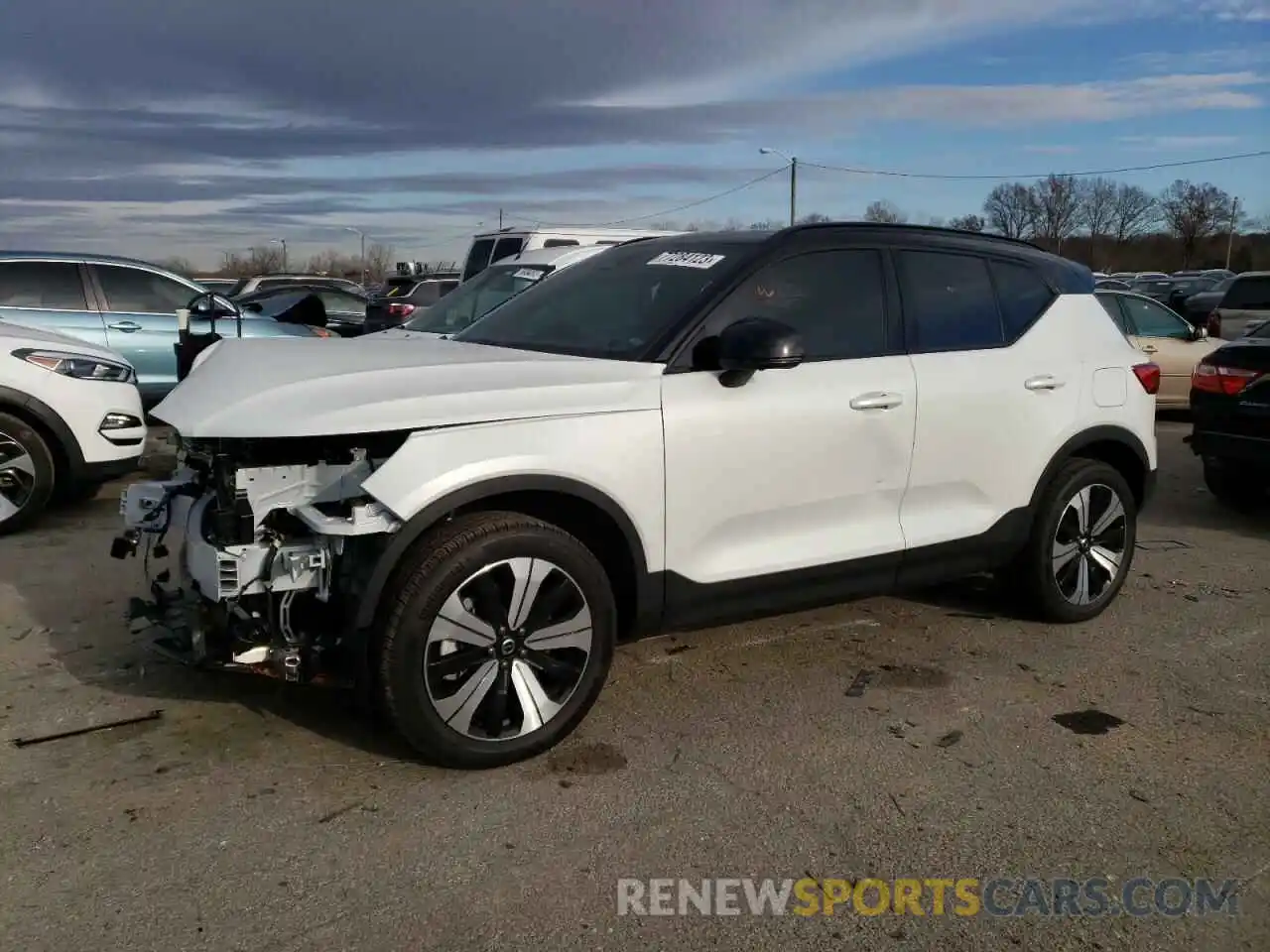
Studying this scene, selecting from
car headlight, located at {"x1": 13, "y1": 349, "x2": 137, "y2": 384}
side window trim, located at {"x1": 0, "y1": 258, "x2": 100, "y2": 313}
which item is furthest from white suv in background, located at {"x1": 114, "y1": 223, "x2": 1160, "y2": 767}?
side window trim, located at {"x1": 0, "y1": 258, "x2": 100, "y2": 313}

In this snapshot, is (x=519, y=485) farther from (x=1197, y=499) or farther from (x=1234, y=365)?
(x=1197, y=499)

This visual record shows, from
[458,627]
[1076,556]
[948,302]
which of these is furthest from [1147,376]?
[458,627]

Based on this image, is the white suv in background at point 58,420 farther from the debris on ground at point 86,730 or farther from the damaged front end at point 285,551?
the damaged front end at point 285,551

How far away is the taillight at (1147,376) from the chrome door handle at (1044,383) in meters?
0.61

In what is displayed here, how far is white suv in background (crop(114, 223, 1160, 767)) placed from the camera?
338cm

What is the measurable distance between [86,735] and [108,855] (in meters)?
0.89

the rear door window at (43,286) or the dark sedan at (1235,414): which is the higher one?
the rear door window at (43,286)

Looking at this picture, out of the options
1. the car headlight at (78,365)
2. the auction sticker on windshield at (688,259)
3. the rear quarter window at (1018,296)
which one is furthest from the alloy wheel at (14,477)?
the rear quarter window at (1018,296)

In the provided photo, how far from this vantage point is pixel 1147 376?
534cm

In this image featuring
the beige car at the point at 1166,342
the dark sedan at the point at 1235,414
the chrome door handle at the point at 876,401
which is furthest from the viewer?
the beige car at the point at 1166,342

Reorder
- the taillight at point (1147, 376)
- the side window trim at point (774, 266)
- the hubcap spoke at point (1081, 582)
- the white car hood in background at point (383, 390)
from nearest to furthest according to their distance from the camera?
the white car hood in background at point (383, 390) < the side window trim at point (774, 266) < the hubcap spoke at point (1081, 582) < the taillight at point (1147, 376)

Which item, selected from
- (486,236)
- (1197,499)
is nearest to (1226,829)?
(1197,499)

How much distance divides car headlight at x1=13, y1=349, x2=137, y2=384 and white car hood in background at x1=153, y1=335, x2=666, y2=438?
3.21m

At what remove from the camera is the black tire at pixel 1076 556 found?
4953 millimetres
